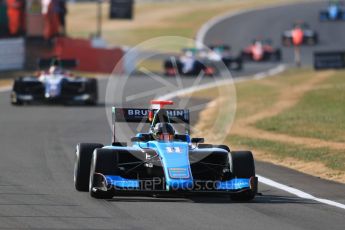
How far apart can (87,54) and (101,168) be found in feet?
129

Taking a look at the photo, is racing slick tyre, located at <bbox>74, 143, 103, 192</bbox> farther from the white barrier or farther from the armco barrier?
the armco barrier

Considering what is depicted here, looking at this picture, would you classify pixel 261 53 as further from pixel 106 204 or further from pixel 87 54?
pixel 106 204

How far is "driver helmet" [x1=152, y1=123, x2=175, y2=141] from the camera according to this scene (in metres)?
13.8

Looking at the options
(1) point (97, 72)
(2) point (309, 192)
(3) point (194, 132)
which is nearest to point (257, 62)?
(1) point (97, 72)

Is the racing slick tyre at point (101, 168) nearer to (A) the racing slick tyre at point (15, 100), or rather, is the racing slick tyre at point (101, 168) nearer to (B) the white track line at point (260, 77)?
(B) the white track line at point (260, 77)

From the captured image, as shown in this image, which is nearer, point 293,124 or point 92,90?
point 293,124

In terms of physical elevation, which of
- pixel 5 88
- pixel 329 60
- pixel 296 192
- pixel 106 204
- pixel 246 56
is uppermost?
pixel 106 204

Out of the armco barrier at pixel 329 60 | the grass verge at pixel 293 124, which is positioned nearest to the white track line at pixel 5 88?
the grass verge at pixel 293 124

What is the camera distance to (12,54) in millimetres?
49062

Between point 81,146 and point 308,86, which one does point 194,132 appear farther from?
point 308,86

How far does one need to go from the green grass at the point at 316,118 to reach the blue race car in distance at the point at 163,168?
860 centimetres

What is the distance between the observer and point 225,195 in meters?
13.6

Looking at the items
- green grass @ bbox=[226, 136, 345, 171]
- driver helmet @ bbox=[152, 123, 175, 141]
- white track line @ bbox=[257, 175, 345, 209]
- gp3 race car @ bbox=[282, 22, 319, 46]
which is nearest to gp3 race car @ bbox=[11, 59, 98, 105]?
green grass @ bbox=[226, 136, 345, 171]

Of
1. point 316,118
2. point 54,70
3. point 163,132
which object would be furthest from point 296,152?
point 54,70
